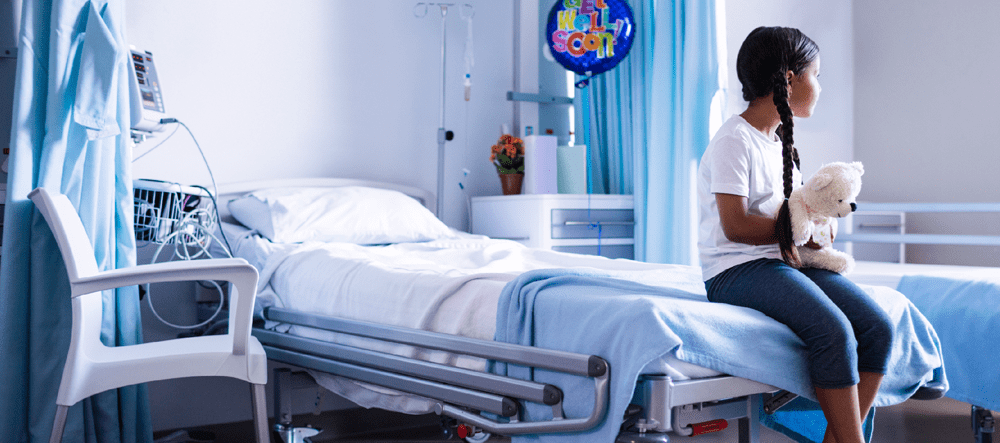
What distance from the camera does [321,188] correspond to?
9.03ft

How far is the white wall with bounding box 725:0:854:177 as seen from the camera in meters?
4.09

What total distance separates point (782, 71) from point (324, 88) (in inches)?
81.8

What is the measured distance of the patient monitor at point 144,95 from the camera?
208 cm

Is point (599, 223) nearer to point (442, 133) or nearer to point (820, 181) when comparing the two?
point (442, 133)

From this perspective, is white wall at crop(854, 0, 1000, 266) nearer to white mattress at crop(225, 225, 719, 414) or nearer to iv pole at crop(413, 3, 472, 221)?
iv pole at crop(413, 3, 472, 221)

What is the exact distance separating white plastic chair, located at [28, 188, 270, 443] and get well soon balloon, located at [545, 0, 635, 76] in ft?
6.40

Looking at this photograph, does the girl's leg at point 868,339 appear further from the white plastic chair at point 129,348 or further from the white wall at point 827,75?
the white wall at point 827,75

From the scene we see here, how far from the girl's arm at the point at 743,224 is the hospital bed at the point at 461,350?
5.7 inches

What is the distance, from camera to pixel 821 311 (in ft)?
4.06

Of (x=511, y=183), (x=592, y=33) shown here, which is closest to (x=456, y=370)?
(x=511, y=183)

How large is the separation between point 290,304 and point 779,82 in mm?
1400

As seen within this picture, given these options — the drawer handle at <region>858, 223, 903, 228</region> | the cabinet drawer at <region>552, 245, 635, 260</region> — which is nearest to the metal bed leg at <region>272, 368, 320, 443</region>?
the cabinet drawer at <region>552, 245, 635, 260</region>

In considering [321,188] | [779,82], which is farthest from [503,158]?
[779,82]

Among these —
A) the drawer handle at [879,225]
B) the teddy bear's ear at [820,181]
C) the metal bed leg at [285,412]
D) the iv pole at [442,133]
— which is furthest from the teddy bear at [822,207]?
the drawer handle at [879,225]
